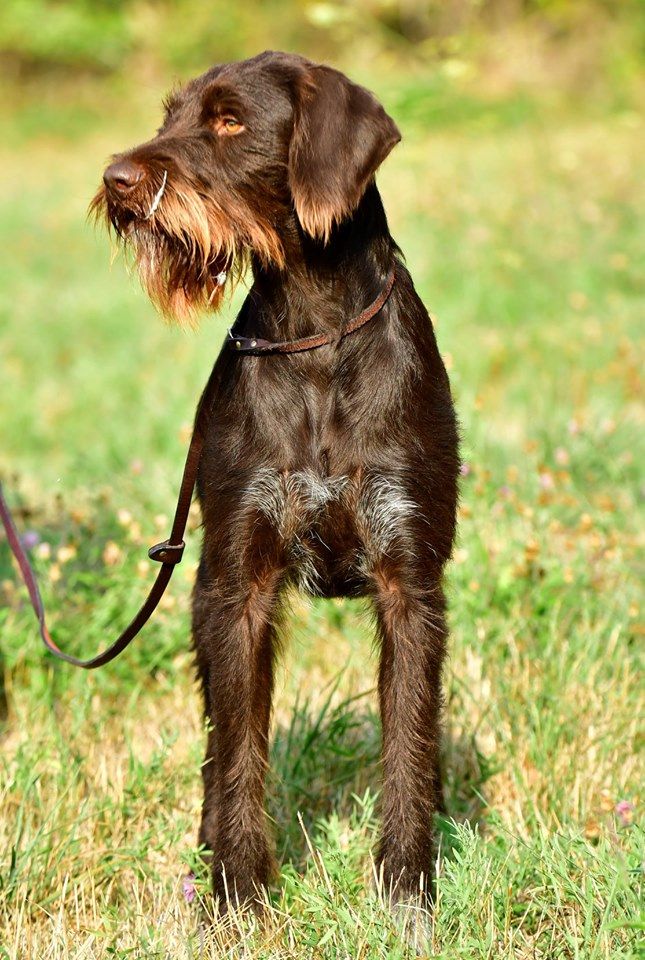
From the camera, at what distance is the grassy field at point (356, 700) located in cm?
267

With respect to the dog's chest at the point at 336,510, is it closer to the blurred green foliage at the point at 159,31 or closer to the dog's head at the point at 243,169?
the dog's head at the point at 243,169

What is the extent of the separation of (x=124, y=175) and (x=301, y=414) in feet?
2.19

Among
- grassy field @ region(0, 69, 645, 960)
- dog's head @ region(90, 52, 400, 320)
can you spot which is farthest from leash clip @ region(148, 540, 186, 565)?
dog's head @ region(90, 52, 400, 320)

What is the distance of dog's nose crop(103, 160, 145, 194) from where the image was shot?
2582 mm

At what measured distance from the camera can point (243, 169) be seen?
273cm

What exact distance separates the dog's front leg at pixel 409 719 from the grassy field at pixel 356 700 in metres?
0.10

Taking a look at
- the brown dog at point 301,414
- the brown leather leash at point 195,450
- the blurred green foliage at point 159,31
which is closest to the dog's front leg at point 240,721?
the brown dog at point 301,414

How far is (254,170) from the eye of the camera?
2.74 meters

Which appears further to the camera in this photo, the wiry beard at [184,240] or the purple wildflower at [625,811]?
the purple wildflower at [625,811]

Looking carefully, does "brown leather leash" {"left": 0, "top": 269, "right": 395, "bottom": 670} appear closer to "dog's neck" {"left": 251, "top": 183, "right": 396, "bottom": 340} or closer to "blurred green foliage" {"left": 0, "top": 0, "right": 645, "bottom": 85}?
"dog's neck" {"left": 251, "top": 183, "right": 396, "bottom": 340}

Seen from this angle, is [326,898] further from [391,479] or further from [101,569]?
[101,569]

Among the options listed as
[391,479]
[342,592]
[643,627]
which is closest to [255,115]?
[391,479]

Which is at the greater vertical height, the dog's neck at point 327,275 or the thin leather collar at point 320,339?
the dog's neck at point 327,275

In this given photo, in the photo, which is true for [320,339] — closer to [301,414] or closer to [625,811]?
[301,414]
